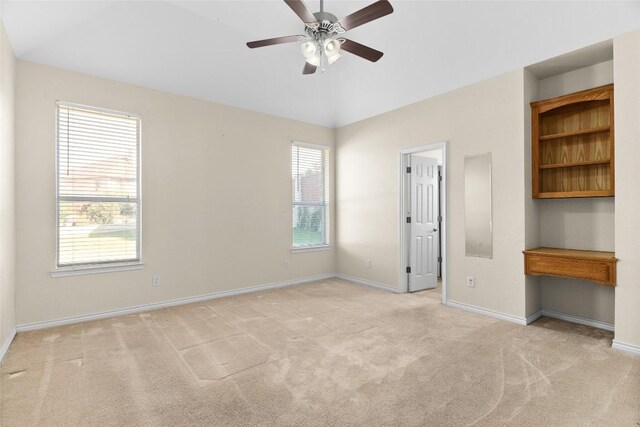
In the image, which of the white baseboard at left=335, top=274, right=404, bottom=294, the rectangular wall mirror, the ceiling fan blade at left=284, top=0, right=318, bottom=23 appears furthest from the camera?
the white baseboard at left=335, top=274, right=404, bottom=294

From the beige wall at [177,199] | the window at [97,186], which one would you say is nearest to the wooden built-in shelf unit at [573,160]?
the beige wall at [177,199]

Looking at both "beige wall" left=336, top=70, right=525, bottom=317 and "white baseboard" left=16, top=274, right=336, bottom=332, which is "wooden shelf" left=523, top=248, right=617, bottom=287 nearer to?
"beige wall" left=336, top=70, right=525, bottom=317

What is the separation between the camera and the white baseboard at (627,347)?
275 cm

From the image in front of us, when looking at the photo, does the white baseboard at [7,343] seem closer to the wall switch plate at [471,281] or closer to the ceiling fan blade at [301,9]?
the ceiling fan blade at [301,9]

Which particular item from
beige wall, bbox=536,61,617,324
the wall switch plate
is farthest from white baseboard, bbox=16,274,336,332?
beige wall, bbox=536,61,617,324

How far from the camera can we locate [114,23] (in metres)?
3.22

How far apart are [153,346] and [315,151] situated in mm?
3943

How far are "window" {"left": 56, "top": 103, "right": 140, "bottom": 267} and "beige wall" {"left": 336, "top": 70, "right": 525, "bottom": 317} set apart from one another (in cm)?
330

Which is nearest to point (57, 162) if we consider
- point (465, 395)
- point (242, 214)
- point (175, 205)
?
point (175, 205)

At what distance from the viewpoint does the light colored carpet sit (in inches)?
77.3

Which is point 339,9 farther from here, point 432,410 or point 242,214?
point 432,410

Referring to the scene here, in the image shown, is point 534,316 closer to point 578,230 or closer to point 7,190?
point 578,230

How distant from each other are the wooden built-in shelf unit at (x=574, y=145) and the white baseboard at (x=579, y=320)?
1.36 meters

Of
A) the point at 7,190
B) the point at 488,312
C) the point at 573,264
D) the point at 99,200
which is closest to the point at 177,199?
the point at 99,200
